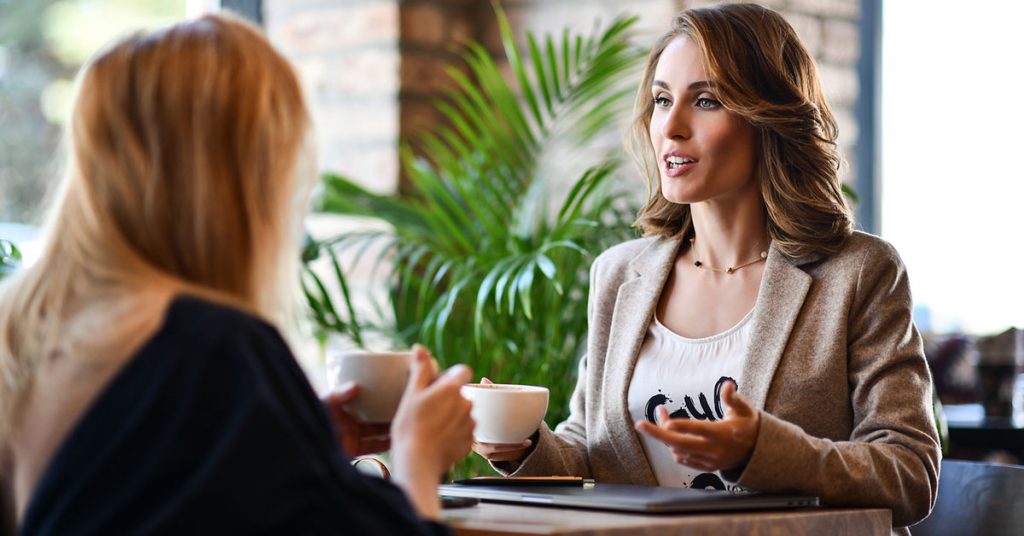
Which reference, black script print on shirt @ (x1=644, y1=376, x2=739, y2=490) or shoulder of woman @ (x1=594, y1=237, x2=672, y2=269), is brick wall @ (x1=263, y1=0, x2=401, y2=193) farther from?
black script print on shirt @ (x1=644, y1=376, x2=739, y2=490)

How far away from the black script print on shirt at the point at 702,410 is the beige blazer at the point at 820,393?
0.16ft

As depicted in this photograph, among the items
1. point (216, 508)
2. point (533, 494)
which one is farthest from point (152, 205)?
point (533, 494)

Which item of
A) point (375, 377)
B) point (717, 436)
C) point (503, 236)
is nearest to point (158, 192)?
point (375, 377)

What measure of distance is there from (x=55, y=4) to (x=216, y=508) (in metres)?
2.28

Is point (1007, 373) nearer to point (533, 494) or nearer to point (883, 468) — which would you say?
point (883, 468)

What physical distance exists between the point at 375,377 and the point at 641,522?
0.93 feet

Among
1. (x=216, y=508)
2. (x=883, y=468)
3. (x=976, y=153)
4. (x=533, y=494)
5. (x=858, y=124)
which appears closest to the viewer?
(x=216, y=508)

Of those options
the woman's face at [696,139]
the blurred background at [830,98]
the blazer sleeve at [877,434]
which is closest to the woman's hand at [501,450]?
the blazer sleeve at [877,434]

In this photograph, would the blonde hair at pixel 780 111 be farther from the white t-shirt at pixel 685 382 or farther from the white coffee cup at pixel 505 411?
the white coffee cup at pixel 505 411

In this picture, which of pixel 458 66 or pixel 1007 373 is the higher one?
pixel 458 66

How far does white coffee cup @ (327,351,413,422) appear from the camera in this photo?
1.22 metres

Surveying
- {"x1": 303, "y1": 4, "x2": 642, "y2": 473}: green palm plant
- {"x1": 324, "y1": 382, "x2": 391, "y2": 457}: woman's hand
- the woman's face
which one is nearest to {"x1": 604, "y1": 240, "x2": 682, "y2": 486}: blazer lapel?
the woman's face

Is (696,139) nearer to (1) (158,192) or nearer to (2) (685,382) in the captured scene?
(2) (685,382)

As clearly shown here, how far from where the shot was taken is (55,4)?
291 centimetres
